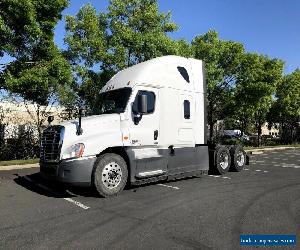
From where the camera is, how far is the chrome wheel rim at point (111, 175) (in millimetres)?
9438

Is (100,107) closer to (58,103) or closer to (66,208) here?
(66,208)

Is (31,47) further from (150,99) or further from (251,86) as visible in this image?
(251,86)

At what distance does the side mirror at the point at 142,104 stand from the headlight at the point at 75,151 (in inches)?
72.9

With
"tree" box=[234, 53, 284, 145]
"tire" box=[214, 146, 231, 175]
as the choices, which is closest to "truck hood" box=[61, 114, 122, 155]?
"tire" box=[214, 146, 231, 175]

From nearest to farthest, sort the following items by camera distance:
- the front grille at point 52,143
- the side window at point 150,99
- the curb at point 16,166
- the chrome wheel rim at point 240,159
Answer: the front grille at point 52,143 → the side window at point 150,99 → the chrome wheel rim at point 240,159 → the curb at point 16,166

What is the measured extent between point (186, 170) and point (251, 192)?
2.10 metres

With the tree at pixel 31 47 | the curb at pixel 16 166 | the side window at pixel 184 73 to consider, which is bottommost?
the curb at pixel 16 166

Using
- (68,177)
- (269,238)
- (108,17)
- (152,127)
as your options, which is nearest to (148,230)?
(269,238)

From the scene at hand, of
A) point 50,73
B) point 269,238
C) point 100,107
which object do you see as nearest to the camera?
point 269,238

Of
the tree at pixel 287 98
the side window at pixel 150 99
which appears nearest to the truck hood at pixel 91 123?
the side window at pixel 150 99

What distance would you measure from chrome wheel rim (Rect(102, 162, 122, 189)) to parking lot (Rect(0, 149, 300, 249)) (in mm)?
381

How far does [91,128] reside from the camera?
940 centimetres

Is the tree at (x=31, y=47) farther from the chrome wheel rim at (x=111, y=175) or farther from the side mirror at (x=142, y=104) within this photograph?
the chrome wheel rim at (x=111, y=175)

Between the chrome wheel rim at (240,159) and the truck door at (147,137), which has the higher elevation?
the truck door at (147,137)
